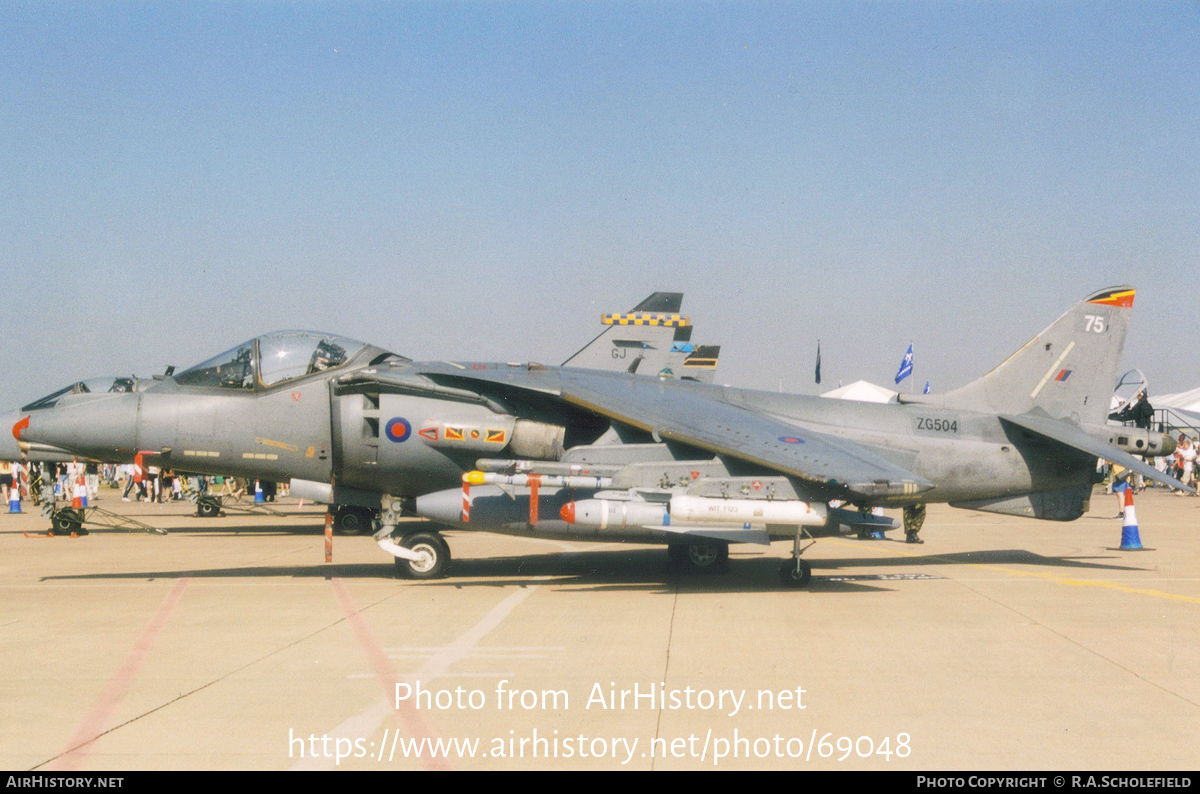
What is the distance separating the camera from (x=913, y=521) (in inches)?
658

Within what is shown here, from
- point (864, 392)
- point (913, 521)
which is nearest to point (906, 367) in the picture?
point (864, 392)

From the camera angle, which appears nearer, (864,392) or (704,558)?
(704,558)

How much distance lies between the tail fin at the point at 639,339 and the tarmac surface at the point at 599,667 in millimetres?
8786

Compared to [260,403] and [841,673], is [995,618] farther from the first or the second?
[260,403]

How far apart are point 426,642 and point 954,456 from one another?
756cm

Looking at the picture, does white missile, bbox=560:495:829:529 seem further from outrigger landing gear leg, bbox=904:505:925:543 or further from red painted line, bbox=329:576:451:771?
outrigger landing gear leg, bbox=904:505:925:543

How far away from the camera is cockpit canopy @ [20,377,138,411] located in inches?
672

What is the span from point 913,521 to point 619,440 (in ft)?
25.2

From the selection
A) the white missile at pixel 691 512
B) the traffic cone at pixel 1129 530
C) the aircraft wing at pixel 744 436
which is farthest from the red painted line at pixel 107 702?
the traffic cone at pixel 1129 530

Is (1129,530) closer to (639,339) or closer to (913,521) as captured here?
(913,521)

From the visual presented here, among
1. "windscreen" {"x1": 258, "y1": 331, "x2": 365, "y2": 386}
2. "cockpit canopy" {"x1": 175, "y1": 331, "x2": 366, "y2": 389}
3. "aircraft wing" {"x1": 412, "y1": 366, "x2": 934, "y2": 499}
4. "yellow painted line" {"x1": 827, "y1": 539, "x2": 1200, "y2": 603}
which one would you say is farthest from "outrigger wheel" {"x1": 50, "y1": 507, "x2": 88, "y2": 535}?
"yellow painted line" {"x1": 827, "y1": 539, "x2": 1200, "y2": 603}

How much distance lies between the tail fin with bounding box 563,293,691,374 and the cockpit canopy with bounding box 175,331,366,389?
31.8 feet

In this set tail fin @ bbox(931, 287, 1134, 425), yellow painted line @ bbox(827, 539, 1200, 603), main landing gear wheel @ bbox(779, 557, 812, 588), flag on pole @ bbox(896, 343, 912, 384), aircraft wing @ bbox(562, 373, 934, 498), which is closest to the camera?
aircraft wing @ bbox(562, 373, 934, 498)

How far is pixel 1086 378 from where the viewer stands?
13062 millimetres
